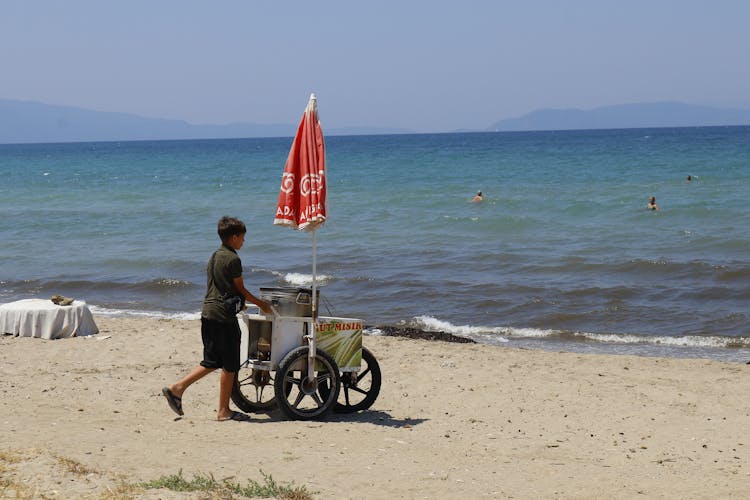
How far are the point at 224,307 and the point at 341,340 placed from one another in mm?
1011

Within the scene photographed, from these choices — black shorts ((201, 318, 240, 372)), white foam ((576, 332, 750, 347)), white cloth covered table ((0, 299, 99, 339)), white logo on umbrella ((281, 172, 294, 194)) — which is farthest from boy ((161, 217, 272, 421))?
white foam ((576, 332, 750, 347))

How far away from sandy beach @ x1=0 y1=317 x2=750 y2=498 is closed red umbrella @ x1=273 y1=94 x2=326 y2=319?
50.4 inches

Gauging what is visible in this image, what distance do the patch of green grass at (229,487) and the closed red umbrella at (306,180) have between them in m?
2.00

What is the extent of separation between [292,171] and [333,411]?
2.06m

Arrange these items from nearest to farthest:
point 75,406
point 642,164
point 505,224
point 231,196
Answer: point 75,406, point 505,224, point 231,196, point 642,164

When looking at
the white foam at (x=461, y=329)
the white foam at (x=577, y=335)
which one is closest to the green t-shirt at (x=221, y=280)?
the white foam at (x=577, y=335)

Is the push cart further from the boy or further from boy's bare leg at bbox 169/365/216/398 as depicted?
boy's bare leg at bbox 169/365/216/398

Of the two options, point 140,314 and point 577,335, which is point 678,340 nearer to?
point 577,335

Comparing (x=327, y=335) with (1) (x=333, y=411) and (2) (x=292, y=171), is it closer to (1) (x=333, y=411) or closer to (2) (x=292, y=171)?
(1) (x=333, y=411)

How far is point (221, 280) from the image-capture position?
6895 mm

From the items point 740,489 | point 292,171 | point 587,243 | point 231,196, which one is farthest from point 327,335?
point 231,196

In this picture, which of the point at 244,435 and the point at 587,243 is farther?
the point at 587,243

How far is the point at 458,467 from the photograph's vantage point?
6109 mm

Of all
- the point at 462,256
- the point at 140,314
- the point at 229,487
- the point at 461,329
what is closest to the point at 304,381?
the point at 229,487
